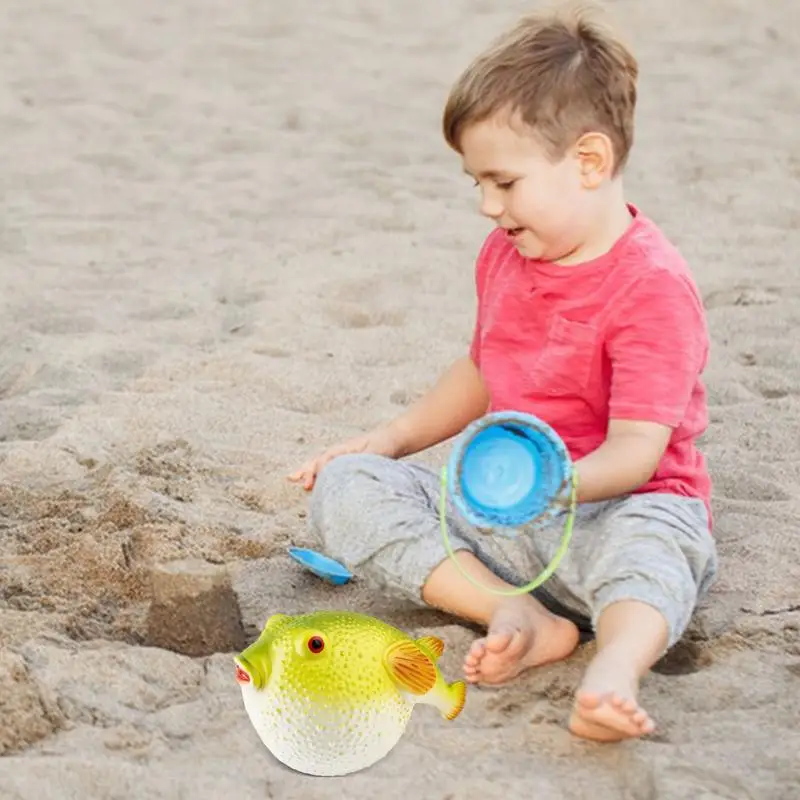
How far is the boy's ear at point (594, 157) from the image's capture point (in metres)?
1.84

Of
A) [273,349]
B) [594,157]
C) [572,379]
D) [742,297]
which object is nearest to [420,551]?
[572,379]

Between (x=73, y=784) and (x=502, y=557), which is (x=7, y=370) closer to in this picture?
(x=502, y=557)

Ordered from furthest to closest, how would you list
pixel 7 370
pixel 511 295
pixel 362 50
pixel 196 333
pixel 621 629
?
pixel 362 50 < pixel 196 333 < pixel 7 370 < pixel 511 295 < pixel 621 629

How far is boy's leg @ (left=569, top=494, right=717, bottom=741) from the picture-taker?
150 centimetres

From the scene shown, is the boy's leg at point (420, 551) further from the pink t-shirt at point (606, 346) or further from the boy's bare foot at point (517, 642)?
the pink t-shirt at point (606, 346)

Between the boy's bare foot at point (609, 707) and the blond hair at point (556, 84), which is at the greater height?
the blond hair at point (556, 84)

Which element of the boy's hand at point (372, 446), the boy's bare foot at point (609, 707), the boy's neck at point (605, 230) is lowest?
the boy's hand at point (372, 446)

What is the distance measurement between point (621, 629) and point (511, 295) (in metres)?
0.56

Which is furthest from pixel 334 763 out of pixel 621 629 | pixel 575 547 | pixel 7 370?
pixel 7 370

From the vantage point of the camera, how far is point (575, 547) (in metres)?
1.88

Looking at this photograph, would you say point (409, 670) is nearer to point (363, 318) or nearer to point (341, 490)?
point (341, 490)

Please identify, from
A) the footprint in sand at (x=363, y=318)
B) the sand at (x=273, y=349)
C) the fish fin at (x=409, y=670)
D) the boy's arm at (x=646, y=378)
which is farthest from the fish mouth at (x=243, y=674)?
the footprint in sand at (x=363, y=318)

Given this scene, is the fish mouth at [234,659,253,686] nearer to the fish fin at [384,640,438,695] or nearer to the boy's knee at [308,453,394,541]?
the fish fin at [384,640,438,695]

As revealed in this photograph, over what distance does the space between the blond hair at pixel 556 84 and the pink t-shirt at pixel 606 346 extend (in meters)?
0.17
